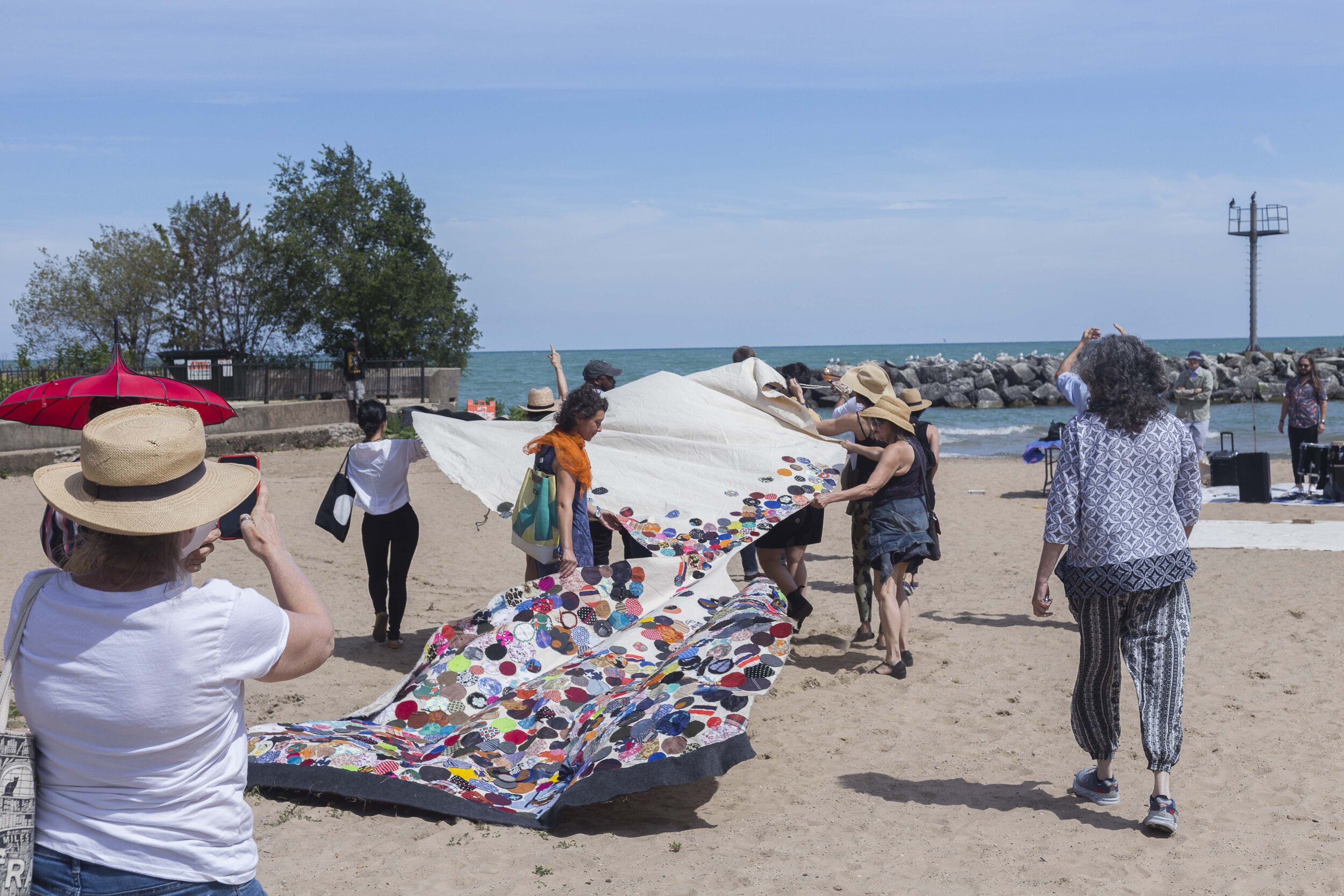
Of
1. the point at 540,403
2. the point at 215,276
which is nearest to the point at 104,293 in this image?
A: the point at 215,276

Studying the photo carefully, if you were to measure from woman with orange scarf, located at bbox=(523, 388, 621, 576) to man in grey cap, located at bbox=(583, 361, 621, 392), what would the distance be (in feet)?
3.25

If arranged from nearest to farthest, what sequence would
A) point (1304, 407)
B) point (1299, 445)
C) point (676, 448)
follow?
point (676, 448) < point (1304, 407) < point (1299, 445)

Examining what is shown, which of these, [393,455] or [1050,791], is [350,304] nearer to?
[393,455]

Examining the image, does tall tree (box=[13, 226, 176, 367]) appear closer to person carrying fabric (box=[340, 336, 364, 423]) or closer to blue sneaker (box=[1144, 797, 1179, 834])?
person carrying fabric (box=[340, 336, 364, 423])

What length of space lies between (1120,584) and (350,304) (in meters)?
30.0

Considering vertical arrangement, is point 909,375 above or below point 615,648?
above

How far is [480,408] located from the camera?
18.4 metres

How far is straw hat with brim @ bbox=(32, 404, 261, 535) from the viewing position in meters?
2.00

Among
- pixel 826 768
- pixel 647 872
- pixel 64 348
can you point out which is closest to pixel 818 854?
pixel 647 872

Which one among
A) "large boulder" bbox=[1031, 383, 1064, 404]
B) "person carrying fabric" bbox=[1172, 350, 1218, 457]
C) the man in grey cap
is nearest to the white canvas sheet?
the man in grey cap

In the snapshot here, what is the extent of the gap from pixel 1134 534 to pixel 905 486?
95.4 inches

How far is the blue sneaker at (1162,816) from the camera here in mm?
4355

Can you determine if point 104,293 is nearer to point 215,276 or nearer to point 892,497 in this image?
point 215,276

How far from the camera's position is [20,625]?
204 centimetres
